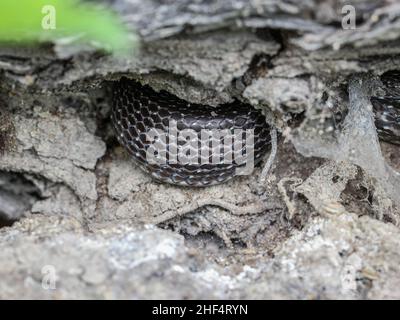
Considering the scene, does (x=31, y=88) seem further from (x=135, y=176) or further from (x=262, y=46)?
(x=262, y=46)

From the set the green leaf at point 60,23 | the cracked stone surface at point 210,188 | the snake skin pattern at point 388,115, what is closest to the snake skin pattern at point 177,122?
the cracked stone surface at point 210,188

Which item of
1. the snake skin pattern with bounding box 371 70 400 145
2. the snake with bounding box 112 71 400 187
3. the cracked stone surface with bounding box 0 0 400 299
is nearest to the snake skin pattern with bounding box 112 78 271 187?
the snake with bounding box 112 71 400 187

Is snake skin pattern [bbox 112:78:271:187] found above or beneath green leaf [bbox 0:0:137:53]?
beneath

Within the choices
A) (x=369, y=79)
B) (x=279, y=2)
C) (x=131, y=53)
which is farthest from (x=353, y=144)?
(x=131, y=53)

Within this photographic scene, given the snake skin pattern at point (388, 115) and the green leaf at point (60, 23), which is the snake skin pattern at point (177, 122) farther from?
the green leaf at point (60, 23)

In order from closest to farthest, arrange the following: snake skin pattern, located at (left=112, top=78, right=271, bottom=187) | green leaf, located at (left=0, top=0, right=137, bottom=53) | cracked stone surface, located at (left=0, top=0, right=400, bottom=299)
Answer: green leaf, located at (left=0, top=0, right=137, bottom=53) → cracked stone surface, located at (left=0, top=0, right=400, bottom=299) → snake skin pattern, located at (left=112, top=78, right=271, bottom=187)

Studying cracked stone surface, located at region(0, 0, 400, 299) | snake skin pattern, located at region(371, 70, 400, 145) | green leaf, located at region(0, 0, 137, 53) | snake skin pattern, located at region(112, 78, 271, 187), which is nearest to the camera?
green leaf, located at region(0, 0, 137, 53)

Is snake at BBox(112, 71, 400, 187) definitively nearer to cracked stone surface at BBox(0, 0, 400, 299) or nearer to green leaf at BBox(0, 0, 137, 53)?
cracked stone surface at BBox(0, 0, 400, 299)
